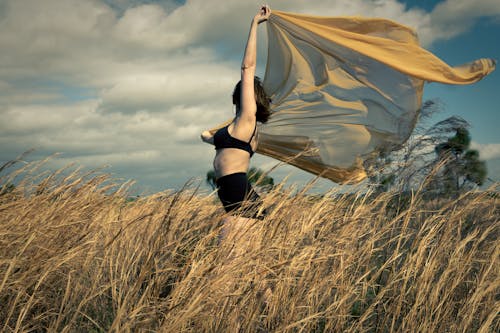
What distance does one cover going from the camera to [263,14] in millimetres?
4070

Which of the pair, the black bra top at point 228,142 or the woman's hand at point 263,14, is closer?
the black bra top at point 228,142

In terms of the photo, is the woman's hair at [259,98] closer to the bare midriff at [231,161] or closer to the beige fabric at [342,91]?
the bare midriff at [231,161]

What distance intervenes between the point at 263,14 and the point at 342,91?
1329mm

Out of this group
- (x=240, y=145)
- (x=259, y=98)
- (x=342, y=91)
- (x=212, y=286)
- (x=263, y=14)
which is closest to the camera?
(x=212, y=286)

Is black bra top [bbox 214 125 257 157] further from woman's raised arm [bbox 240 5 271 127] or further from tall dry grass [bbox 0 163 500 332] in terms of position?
tall dry grass [bbox 0 163 500 332]

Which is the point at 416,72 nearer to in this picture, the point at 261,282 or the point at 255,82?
the point at 255,82

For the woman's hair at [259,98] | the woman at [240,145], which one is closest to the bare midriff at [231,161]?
the woman at [240,145]

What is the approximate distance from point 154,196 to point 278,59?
2136 mm

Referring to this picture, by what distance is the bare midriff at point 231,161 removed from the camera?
133 inches

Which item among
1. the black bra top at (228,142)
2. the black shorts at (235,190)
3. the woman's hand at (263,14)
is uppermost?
the woman's hand at (263,14)

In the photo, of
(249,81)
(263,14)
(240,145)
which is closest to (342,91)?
(263,14)

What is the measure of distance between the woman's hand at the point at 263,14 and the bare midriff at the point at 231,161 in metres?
1.24

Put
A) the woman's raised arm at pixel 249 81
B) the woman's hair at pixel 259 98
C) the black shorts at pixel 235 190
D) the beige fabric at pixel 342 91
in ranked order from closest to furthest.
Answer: the black shorts at pixel 235 190 < the woman's raised arm at pixel 249 81 < the woman's hair at pixel 259 98 < the beige fabric at pixel 342 91

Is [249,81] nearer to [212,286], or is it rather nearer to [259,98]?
[259,98]
